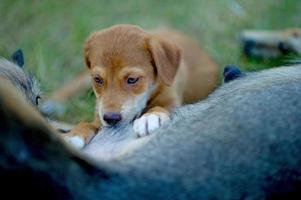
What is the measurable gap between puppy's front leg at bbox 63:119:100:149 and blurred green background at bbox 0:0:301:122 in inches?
78.7

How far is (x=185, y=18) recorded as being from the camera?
6914 mm

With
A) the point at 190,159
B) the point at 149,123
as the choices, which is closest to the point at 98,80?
the point at 149,123

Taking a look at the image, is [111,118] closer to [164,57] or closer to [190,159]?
[164,57]

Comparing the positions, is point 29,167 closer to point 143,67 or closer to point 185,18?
point 143,67

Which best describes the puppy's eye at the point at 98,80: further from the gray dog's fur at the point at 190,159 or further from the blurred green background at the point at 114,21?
the blurred green background at the point at 114,21

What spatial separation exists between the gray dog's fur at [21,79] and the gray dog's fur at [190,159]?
0.95 metres

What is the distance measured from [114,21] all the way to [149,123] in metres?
3.37

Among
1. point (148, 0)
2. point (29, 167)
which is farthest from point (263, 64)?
point (29, 167)

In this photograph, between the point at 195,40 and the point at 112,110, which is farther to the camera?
the point at 195,40

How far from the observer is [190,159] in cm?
292

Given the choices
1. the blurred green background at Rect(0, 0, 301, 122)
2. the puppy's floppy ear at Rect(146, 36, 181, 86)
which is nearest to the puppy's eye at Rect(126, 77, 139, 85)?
the puppy's floppy ear at Rect(146, 36, 181, 86)

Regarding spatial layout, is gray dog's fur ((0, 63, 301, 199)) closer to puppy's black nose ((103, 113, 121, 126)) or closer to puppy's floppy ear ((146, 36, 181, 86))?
puppy's black nose ((103, 113, 121, 126))

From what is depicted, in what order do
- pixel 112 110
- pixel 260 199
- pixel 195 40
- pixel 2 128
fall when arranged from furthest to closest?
1. pixel 195 40
2. pixel 112 110
3. pixel 260 199
4. pixel 2 128

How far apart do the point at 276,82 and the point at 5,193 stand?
4.77ft
